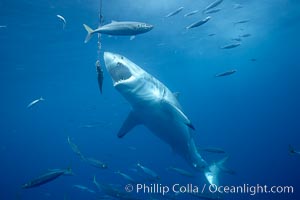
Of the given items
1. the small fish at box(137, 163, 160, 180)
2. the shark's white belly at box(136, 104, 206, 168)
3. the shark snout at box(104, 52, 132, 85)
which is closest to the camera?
the shark snout at box(104, 52, 132, 85)

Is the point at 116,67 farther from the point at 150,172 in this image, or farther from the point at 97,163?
the point at 150,172

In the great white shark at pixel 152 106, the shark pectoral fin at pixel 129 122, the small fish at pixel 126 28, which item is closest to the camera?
the small fish at pixel 126 28

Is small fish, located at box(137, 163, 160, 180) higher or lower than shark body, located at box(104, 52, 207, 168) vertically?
lower

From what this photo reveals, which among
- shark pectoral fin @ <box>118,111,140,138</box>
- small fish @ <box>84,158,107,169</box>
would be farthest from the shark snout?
small fish @ <box>84,158,107,169</box>

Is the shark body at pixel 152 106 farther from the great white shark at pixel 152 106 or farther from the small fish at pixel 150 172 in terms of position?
the small fish at pixel 150 172

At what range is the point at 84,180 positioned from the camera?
48.9 metres

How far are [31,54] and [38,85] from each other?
47.9 feet

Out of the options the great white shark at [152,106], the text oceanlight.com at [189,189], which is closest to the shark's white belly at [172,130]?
the great white shark at [152,106]

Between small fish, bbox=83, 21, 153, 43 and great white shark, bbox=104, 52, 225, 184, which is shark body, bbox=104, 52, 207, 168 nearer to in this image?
great white shark, bbox=104, 52, 225, 184

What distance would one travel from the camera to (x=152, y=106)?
6047 millimetres

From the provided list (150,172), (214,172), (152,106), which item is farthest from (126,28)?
(214,172)

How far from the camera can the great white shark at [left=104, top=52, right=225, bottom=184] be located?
5.06 metres

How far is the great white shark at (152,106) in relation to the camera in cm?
506

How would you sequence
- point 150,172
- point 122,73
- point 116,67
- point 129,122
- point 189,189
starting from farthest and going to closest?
point 150,172 < point 189,189 < point 129,122 < point 122,73 < point 116,67
